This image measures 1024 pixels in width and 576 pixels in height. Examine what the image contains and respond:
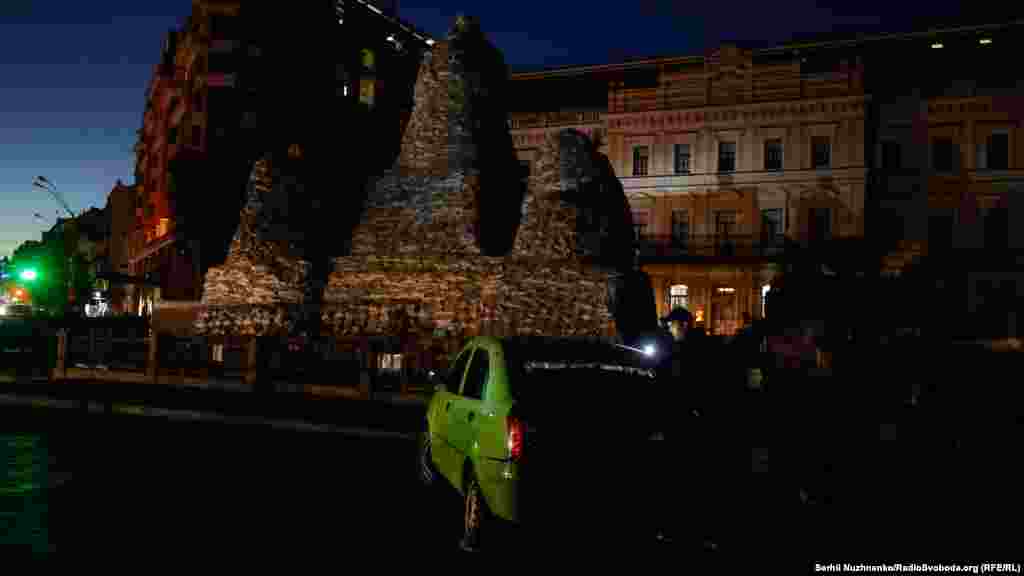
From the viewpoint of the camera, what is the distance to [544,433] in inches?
247

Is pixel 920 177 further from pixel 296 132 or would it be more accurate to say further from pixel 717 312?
pixel 296 132

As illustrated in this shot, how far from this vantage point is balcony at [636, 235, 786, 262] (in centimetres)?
4584

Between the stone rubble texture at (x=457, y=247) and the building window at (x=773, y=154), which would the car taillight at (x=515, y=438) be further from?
the building window at (x=773, y=154)

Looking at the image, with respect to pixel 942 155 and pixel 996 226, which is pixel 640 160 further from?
pixel 996 226

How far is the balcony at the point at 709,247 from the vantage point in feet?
150

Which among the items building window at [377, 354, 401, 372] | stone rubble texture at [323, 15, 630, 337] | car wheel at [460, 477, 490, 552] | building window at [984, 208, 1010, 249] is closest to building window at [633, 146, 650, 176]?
building window at [984, 208, 1010, 249]

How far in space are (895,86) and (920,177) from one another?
4.70m

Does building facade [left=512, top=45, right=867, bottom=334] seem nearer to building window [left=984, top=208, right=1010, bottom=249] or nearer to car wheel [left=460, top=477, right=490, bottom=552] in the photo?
building window [left=984, top=208, right=1010, bottom=249]

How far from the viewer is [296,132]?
188 ft

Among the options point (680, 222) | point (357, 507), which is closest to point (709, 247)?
point (680, 222)

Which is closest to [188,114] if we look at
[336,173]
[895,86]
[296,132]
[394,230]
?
[296,132]

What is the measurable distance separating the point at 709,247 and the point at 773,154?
610 cm

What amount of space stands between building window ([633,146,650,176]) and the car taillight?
149 feet

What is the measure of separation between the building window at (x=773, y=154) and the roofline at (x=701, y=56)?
4844 mm
